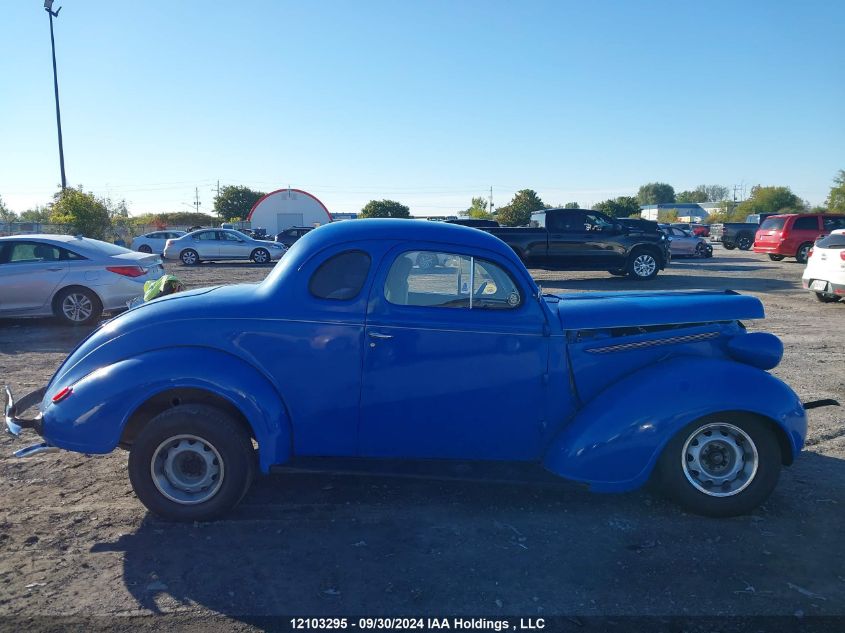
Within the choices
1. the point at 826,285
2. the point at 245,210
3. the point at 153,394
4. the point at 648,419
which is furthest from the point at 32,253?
the point at 245,210

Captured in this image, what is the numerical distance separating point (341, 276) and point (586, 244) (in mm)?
14388

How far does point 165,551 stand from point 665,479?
9.98ft

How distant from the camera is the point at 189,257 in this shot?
84.1 feet

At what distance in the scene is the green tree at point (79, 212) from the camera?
99.5 ft

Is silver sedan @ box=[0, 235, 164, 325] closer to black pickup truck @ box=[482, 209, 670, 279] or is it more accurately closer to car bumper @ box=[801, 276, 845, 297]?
black pickup truck @ box=[482, 209, 670, 279]

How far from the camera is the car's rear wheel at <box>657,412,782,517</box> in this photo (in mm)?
3904

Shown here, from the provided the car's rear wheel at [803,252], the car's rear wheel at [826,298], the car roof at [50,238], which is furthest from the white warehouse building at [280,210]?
the car's rear wheel at [826,298]

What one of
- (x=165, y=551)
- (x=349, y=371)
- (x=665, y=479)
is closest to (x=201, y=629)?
(x=165, y=551)

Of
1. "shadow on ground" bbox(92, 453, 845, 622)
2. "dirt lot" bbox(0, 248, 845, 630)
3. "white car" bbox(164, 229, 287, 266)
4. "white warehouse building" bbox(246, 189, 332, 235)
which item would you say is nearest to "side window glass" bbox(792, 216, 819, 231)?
"white car" bbox(164, 229, 287, 266)

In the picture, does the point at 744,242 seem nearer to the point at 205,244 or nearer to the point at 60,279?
the point at 205,244

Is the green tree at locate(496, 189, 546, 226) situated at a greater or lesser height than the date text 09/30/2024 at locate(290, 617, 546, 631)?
greater

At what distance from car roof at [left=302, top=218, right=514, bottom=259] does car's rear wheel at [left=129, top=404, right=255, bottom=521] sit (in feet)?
4.21

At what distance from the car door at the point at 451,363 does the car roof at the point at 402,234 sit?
11 cm

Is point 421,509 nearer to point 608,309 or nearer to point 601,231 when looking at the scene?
point 608,309
